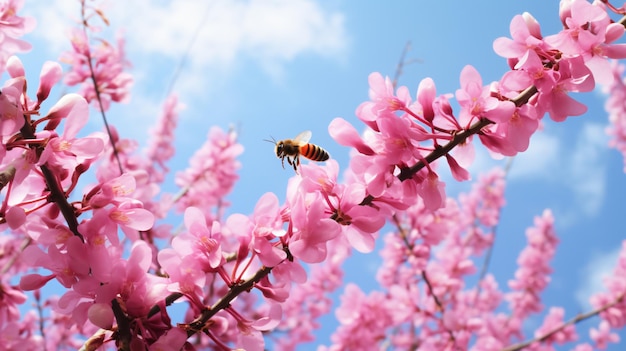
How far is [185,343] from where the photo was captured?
53.7 inches

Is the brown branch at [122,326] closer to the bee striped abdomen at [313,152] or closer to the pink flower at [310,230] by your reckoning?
the pink flower at [310,230]

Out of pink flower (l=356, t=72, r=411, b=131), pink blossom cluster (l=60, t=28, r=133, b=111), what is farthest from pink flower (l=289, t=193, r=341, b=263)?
pink blossom cluster (l=60, t=28, r=133, b=111)

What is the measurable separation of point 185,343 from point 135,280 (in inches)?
9.1

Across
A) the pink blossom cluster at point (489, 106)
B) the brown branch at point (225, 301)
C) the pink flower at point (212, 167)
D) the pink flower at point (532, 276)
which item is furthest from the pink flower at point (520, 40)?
the pink flower at point (532, 276)

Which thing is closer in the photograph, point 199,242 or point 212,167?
point 199,242

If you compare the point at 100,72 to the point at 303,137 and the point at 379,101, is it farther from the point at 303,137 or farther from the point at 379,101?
the point at 379,101

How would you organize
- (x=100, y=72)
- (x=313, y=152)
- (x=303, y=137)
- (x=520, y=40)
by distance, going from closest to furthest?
1. (x=520, y=40)
2. (x=313, y=152)
3. (x=303, y=137)
4. (x=100, y=72)

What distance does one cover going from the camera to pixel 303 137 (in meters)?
1.85

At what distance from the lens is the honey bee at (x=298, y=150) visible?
171cm

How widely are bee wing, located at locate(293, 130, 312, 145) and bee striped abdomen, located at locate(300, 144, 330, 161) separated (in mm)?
91

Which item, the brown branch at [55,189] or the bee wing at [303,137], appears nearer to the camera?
the brown branch at [55,189]

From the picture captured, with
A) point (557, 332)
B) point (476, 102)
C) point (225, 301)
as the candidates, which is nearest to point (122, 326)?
point (225, 301)

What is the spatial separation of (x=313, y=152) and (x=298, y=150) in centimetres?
8

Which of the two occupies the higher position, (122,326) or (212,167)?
(212,167)
